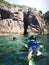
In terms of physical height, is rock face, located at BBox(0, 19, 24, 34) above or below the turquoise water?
below

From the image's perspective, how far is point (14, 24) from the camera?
52.7 meters

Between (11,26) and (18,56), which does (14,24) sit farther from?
(18,56)

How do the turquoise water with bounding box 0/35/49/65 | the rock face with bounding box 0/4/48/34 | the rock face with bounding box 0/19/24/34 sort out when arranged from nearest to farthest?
the turquoise water with bounding box 0/35/49/65, the rock face with bounding box 0/19/24/34, the rock face with bounding box 0/4/48/34

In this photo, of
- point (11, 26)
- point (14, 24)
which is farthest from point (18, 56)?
point (14, 24)

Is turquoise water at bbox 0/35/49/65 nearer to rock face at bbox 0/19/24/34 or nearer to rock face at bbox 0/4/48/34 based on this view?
rock face at bbox 0/19/24/34

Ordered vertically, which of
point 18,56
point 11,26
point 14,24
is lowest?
point 11,26

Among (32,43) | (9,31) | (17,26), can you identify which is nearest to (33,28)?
(17,26)

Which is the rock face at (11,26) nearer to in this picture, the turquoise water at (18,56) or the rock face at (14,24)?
the rock face at (14,24)

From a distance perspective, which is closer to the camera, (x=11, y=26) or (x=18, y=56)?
(x=18, y=56)

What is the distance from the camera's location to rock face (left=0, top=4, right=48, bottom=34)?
49975 millimetres

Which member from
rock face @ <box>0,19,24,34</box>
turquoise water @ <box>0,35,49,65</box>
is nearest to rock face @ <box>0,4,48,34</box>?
rock face @ <box>0,19,24,34</box>

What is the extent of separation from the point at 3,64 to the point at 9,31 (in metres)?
38.1

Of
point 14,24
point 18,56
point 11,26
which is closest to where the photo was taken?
point 18,56

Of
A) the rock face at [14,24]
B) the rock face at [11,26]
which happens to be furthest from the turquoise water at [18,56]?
the rock face at [14,24]
